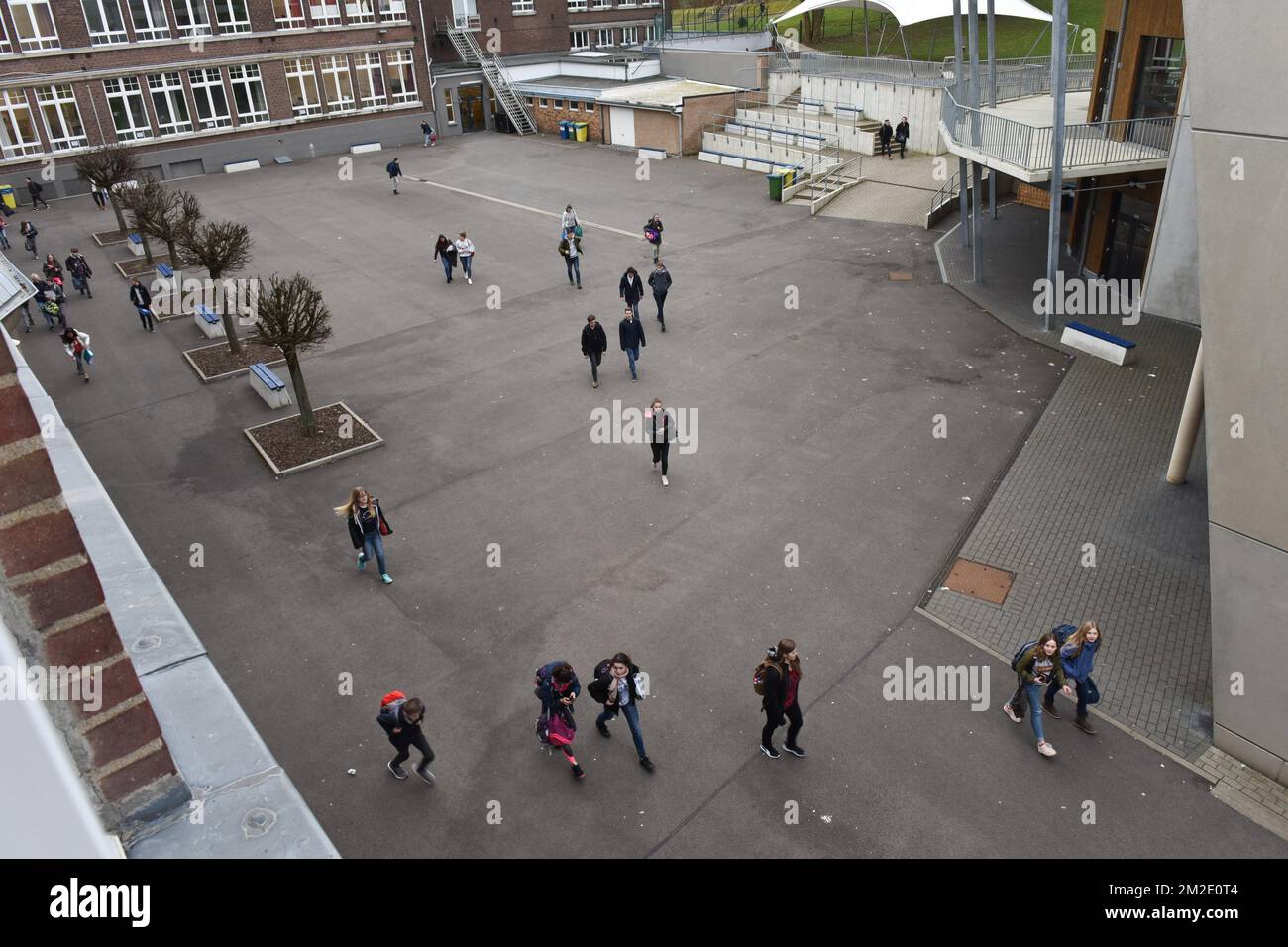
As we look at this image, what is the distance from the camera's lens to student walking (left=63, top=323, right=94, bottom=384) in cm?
1730

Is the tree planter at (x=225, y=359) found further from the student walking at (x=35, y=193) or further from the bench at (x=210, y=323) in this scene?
the student walking at (x=35, y=193)

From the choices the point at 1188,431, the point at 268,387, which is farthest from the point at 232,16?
the point at 1188,431

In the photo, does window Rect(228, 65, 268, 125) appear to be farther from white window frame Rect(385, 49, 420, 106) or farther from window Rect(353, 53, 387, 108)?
white window frame Rect(385, 49, 420, 106)

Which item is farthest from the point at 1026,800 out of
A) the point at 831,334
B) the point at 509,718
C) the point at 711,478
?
the point at 831,334

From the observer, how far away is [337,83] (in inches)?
1642

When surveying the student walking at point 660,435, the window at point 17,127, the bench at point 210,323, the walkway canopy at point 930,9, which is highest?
the walkway canopy at point 930,9

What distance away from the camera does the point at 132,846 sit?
3.29 metres

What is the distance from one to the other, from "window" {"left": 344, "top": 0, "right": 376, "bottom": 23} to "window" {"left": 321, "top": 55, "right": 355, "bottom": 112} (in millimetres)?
1941

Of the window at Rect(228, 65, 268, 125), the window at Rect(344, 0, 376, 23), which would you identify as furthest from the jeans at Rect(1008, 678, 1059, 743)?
the window at Rect(344, 0, 376, 23)

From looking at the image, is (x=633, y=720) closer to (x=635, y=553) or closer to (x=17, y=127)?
(x=635, y=553)

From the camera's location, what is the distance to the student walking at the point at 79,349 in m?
17.3

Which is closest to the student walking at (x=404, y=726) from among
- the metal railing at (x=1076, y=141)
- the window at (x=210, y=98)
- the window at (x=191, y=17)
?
the metal railing at (x=1076, y=141)

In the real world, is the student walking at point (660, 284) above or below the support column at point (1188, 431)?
above

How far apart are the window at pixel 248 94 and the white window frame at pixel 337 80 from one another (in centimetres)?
307
